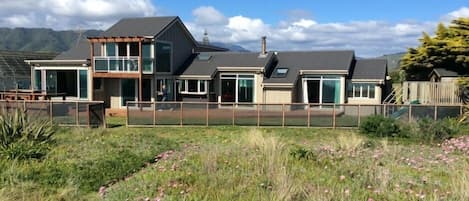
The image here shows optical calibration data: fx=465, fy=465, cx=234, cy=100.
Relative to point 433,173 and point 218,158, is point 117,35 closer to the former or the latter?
point 218,158

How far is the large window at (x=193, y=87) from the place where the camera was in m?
31.3

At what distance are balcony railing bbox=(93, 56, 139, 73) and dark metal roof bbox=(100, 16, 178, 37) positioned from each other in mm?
1984

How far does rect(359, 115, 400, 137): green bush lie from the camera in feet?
55.4

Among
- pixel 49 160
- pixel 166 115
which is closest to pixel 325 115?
pixel 166 115

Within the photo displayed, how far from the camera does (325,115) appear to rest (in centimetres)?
2016

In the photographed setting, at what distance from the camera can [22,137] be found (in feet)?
37.2

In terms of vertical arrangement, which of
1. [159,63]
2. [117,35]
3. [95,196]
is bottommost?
[95,196]

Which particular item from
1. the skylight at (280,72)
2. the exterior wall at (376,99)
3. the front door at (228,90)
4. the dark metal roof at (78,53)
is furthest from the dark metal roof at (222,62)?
the dark metal roof at (78,53)

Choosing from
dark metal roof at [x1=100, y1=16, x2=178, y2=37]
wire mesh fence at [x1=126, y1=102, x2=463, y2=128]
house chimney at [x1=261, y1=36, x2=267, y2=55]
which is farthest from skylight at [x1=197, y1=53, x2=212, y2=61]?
wire mesh fence at [x1=126, y1=102, x2=463, y2=128]

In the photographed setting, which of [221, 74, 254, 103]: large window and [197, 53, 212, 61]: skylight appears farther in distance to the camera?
[197, 53, 212, 61]: skylight

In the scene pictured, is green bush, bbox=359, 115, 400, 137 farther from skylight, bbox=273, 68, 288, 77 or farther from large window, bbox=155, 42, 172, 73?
large window, bbox=155, 42, 172, 73

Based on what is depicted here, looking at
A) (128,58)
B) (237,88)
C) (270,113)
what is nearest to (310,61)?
(237,88)

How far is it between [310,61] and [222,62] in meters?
6.14

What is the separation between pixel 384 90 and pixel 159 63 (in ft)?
50.6
